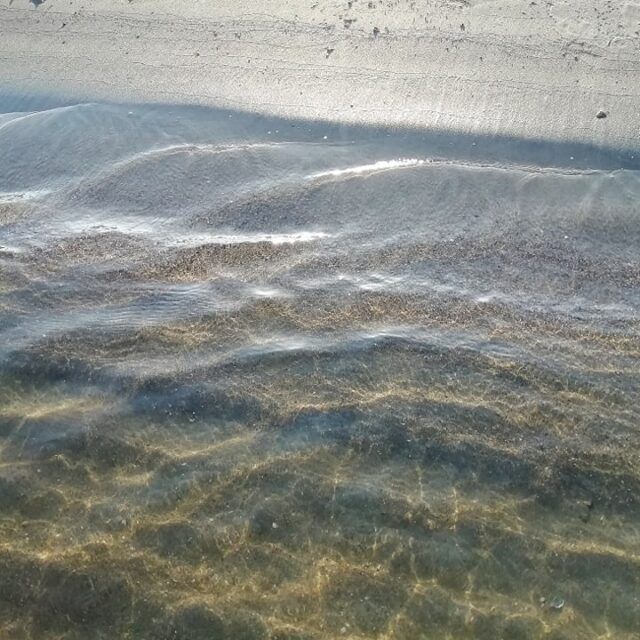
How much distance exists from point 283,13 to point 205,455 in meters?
4.53

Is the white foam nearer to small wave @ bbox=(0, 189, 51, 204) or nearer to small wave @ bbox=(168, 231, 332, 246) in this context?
small wave @ bbox=(168, 231, 332, 246)

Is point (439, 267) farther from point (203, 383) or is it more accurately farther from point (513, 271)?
point (203, 383)

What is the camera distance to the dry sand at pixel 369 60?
18.1 feet

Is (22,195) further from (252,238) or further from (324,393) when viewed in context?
(324,393)

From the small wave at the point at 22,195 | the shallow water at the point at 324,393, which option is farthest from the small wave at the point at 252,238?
the small wave at the point at 22,195

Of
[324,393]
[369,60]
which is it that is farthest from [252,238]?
[369,60]

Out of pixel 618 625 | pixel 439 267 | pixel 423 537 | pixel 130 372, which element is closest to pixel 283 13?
pixel 439 267

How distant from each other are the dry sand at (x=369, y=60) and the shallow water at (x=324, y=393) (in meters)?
0.35

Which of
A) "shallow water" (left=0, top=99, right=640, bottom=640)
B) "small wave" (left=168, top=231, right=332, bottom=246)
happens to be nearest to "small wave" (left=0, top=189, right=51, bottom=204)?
"shallow water" (left=0, top=99, right=640, bottom=640)

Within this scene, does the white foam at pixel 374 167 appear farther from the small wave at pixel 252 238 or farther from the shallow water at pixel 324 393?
the small wave at pixel 252 238

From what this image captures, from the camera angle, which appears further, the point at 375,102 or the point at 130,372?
the point at 375,102

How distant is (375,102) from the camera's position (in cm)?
578

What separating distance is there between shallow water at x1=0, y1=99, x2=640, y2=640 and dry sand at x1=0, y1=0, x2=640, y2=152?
0.35 meters

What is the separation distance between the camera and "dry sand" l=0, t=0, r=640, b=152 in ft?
18.1
